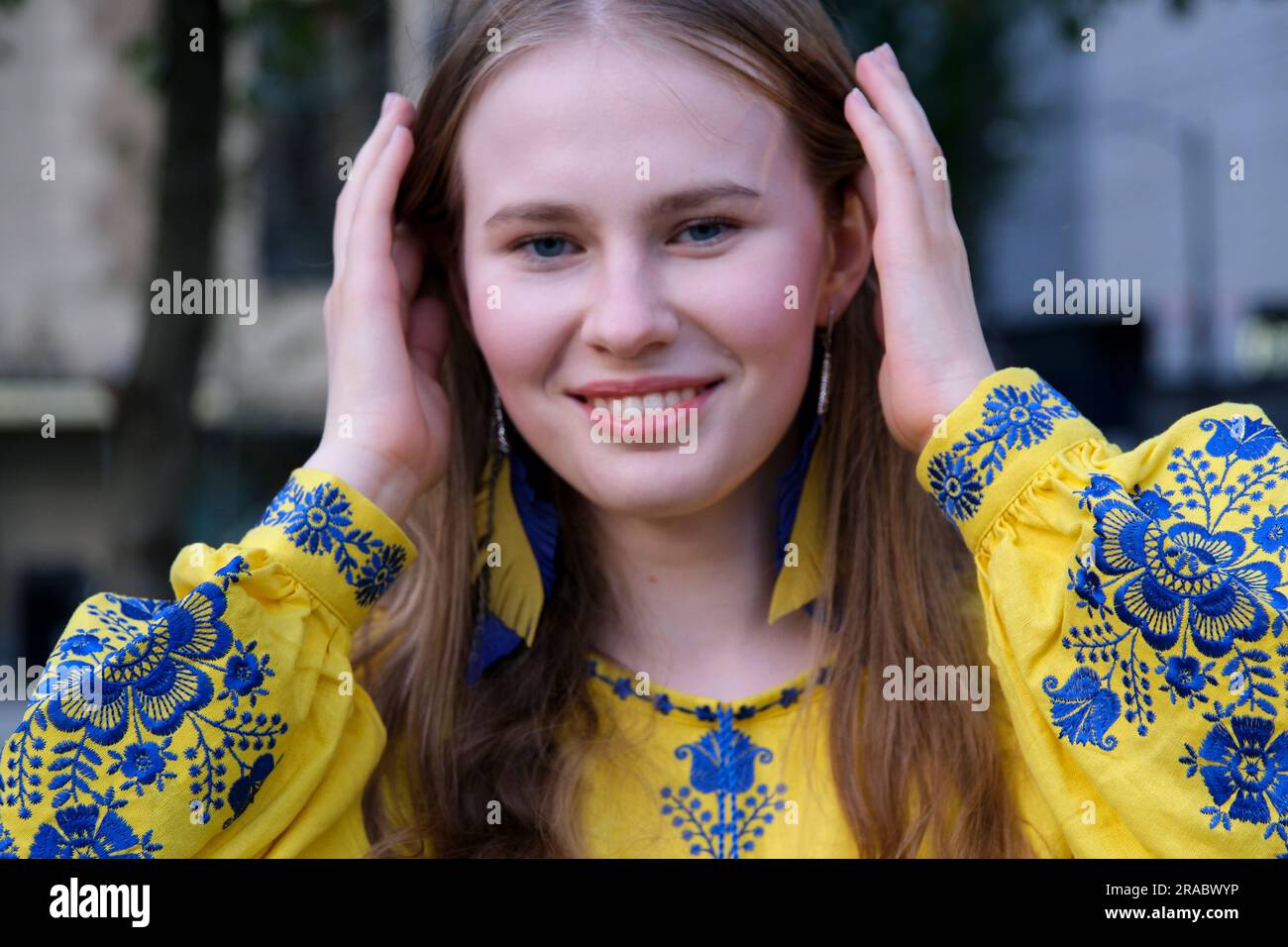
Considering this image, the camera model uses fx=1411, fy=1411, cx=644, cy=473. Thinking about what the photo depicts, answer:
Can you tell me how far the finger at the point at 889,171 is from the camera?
6.13 feet

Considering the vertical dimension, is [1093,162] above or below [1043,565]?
above

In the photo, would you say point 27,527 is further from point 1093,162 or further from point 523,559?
point 1093,162

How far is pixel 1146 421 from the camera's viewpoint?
1094 centimetres

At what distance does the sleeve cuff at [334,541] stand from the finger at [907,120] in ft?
2.77

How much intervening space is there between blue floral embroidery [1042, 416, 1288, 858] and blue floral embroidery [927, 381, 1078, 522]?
4.5 inches

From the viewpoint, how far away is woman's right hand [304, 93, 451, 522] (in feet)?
6.35

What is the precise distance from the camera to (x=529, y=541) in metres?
2.09

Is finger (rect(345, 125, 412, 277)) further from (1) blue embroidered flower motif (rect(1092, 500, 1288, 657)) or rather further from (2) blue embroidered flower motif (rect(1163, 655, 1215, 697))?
(2) blue embroidered flower motif (rect(1163, 655, 1215, 697))

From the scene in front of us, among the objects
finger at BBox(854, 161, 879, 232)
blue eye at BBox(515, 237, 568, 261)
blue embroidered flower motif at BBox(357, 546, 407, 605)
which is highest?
finger at BBox(854, 161, 879, 232)

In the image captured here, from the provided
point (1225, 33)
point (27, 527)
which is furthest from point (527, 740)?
point (1225, 33)

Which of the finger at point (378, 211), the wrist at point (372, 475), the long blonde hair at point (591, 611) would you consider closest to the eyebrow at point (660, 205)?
the long blonde hair at point (591, 611)

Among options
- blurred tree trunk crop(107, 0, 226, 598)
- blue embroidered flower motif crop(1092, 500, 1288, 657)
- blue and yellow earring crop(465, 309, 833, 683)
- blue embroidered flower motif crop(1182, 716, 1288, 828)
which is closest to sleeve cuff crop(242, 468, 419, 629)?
blue and yellow earring crop(465, 309, 833, 683)

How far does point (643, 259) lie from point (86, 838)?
966 mm

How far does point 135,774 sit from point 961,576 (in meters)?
1.15
